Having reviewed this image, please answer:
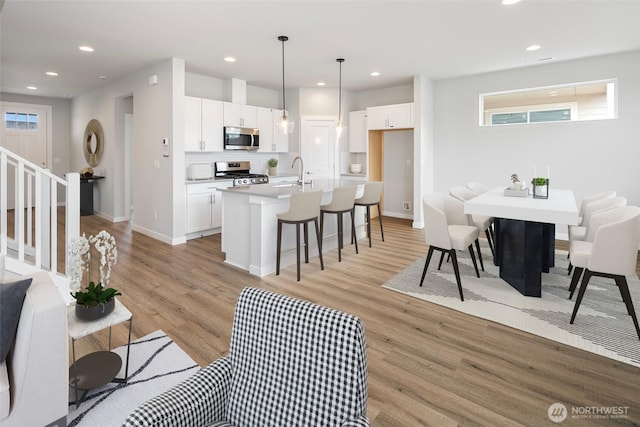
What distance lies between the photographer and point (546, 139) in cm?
556

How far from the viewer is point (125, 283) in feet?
12.1

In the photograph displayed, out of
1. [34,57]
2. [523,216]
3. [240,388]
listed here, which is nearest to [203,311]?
[240,388]

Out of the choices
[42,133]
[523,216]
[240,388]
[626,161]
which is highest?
[42,133]

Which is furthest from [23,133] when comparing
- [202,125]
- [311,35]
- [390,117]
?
[390,117]

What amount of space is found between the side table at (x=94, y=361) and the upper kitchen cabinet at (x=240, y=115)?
15.4 feet

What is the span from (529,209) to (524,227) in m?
0.34

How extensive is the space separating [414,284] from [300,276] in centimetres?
122

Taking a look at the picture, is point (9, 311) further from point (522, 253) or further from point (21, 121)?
point (21, 121)

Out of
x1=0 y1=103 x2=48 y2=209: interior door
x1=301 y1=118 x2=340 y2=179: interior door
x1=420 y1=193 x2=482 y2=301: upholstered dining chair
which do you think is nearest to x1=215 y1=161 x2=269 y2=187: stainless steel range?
x1=301 y1=118 x2=340 y2=179: interior door

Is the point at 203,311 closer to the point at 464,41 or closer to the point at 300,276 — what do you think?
the point at 300,276

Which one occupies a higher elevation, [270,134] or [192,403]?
[270,134]

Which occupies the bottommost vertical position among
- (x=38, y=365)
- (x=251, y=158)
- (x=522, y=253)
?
(x=38, y=365)

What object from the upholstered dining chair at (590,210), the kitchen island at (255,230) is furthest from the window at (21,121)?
the upholstered dining chair at (590,210)

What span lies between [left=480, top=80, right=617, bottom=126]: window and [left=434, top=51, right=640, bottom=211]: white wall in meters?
0.11
